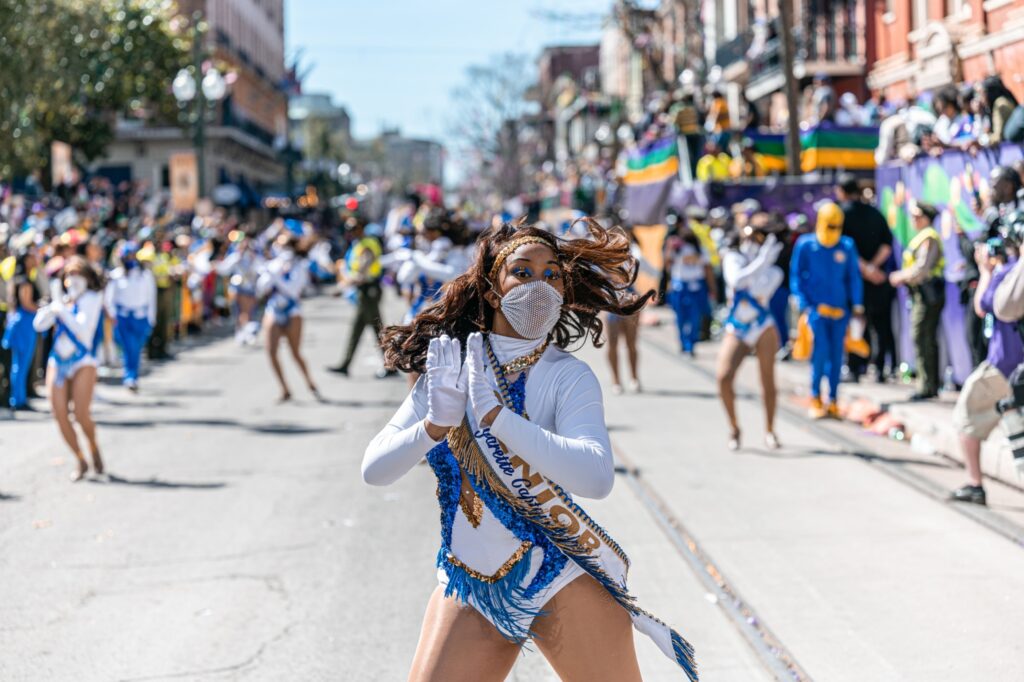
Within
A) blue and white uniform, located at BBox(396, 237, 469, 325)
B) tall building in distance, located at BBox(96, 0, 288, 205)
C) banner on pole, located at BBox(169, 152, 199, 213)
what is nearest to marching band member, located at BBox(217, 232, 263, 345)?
banner on pole, located at BBox(169, 152, 199, 213)

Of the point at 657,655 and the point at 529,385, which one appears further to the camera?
the point at 657,655

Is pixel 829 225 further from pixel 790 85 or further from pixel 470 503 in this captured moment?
pixel 470 503

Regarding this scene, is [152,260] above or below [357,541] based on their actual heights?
above

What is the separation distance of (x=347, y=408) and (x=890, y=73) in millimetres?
16648

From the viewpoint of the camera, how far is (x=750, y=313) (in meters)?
10.6

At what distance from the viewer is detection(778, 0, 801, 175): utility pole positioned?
19.2m

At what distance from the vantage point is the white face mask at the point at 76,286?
401 inches

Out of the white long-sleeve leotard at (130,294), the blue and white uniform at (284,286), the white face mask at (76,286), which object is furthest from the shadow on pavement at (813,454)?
the white long-sleeve leotard at (130,294)

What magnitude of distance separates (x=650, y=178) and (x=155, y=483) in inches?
630

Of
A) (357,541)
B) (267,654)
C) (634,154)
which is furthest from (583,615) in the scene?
(634,154)

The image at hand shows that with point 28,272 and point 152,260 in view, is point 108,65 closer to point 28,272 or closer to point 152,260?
point 152,260

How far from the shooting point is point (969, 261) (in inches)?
452

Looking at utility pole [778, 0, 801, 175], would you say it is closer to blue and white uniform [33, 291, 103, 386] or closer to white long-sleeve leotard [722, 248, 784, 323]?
white long-sleeve leotard [722, 248, 784, 323]

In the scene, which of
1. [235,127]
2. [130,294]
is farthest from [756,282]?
[235,127]
